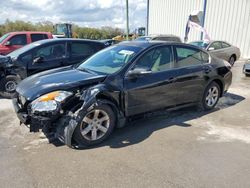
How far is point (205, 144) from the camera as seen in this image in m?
4.00

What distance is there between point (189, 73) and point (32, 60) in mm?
4293

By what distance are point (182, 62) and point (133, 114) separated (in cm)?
155

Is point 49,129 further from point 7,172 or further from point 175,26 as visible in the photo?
point 175,26

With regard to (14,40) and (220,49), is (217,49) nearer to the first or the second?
(220,49)

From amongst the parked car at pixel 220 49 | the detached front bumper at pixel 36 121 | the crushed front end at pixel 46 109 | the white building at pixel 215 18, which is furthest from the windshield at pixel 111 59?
the white building at pixel 215 18

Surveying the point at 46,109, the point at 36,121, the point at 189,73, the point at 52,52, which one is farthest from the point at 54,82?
the point at 52,52

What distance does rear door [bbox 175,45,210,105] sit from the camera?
4.92m

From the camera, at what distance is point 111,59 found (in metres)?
4.66

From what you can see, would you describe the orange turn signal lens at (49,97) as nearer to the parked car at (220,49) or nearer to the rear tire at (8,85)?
the rear tire at (8,85)

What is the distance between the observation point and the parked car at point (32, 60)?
22.2 ft

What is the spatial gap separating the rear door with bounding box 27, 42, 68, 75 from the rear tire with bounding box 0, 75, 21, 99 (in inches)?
17.0

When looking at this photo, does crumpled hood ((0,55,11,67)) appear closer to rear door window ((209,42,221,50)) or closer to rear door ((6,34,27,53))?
rear door ((6,34,27,53))

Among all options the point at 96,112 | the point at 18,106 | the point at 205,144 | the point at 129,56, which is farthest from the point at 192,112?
the point at 18,106

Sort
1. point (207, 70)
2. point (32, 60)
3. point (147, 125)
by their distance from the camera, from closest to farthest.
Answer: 1. point (147, 125)
2. point (207, 70)
3. point (32, 60)
